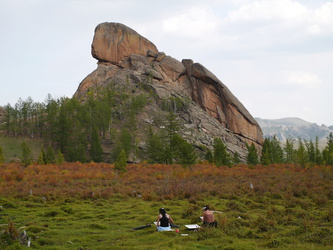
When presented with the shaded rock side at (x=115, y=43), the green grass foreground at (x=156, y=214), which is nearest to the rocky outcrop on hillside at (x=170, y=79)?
the shaded rock side at (x=115, y=43)

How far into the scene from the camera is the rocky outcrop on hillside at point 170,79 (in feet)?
330

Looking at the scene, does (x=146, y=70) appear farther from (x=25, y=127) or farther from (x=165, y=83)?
(x=25, y=127)

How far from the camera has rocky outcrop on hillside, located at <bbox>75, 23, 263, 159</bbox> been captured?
101 meters

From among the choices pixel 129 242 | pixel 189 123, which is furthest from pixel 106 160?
pixel 129 242

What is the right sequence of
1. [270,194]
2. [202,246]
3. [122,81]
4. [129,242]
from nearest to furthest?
[202,246] → [129,242] → [270,194] → [122,81]

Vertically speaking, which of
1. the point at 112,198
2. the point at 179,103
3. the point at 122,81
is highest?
the point at 122,81

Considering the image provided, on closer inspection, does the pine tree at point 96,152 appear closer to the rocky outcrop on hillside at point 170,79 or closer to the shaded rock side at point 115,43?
the rocky outcrop on hillside at point 170,79

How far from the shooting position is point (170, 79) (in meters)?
110

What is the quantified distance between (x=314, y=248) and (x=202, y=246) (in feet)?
11.3

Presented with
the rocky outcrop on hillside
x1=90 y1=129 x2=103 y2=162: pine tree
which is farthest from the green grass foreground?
the rocky outcrop on hillside

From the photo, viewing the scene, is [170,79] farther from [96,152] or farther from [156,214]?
[156,214]

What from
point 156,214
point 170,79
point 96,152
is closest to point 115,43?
point 170,79

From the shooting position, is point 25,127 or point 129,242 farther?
point 25,127

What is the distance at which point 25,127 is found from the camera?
77250 mm
